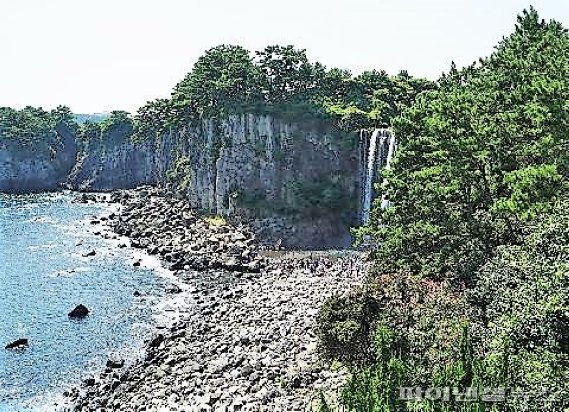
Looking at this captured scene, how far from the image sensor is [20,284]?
2026 inches

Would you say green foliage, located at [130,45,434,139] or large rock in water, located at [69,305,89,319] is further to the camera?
green foliage, located at [130,45,434,139]

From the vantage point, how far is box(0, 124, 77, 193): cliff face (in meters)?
118

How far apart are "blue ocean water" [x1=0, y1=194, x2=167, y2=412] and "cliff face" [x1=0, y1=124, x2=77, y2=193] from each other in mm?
45108

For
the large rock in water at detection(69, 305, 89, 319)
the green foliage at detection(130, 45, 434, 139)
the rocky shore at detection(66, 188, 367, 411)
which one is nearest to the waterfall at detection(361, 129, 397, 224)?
the rocky shore at detection(66, 188, 367, 411)

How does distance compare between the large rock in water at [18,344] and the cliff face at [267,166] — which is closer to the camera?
the large rock in water at [18,344]

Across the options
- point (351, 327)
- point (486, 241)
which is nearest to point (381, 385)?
point (351, 327)

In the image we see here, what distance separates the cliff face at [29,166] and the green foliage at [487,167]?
102 m

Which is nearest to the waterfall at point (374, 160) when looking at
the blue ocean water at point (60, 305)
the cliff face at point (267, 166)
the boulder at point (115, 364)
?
the cliff face at point (267, 166)

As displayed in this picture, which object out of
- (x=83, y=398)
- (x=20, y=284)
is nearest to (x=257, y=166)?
(x=20, y=284)

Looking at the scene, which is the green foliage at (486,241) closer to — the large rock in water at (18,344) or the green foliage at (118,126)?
the large rock in water at (18,344)

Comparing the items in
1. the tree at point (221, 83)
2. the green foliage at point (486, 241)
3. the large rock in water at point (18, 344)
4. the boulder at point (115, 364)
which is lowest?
the large rock in water at point (18, 344)

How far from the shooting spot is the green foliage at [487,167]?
23.4 meters

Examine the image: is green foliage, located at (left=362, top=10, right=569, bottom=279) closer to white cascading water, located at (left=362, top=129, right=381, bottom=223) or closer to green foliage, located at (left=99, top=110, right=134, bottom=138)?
white cascading water, located at (left=362, top=129, right=381, bottom=223)

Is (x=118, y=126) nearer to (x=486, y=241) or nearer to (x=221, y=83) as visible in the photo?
(x=221, y=83)
